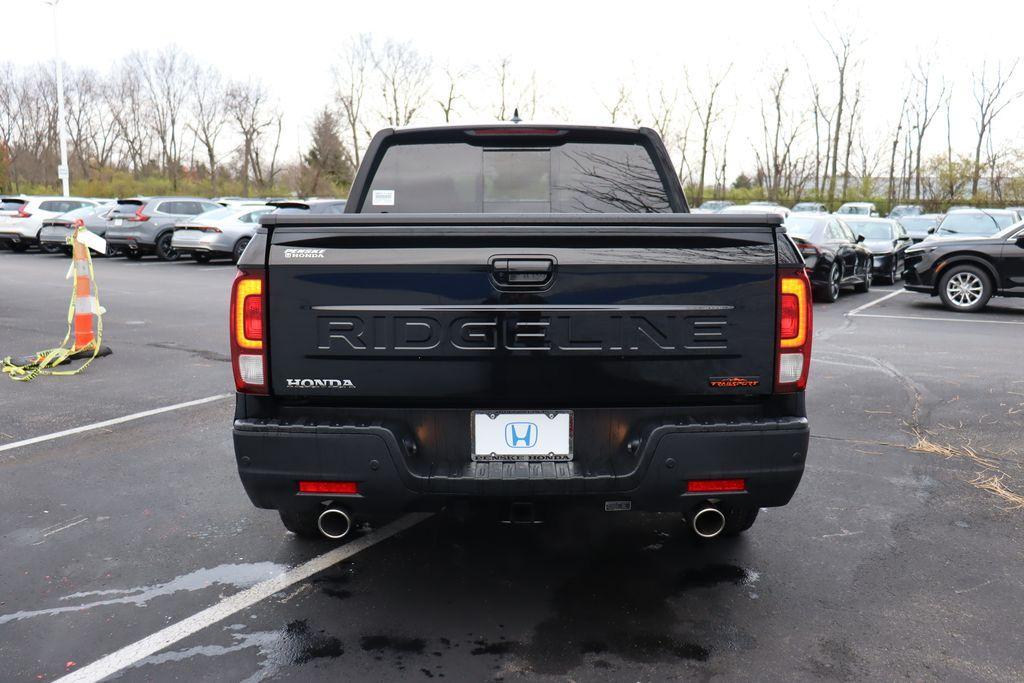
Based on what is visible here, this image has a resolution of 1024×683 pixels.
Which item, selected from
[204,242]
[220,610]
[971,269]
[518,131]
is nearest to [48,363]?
[220,610]

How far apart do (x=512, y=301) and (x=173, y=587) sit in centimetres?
196

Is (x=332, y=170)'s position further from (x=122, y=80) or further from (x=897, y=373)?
(x=897, y=373)

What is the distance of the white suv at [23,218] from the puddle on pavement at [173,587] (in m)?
26.6

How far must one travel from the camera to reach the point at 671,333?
309 centimetres

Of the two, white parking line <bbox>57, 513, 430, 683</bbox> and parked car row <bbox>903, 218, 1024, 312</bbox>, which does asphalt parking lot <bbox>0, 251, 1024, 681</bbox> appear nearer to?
white parking line <bbox>57, 513, 430, 683</bbox>

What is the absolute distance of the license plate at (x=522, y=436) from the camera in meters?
3.15

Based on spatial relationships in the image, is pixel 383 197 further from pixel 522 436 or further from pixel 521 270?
pixel 522 436

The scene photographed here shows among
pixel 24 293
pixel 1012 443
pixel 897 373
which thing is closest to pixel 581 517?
pixel 1012 443

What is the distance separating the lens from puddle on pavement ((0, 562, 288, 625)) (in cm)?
342

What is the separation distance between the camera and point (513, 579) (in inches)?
146

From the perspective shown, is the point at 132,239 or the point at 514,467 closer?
the point at 514,467

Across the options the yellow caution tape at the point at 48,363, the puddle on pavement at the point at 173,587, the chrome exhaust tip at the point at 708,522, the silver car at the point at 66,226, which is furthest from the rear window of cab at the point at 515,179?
the silver car at the point at 66,226

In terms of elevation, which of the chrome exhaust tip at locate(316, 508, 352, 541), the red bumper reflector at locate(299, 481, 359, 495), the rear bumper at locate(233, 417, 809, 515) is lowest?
the chrome exhaust tip at locate(316, 508, 352, 541)

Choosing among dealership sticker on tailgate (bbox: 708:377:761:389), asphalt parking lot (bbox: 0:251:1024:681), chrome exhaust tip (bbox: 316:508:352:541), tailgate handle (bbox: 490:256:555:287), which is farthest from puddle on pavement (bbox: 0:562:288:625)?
dealership sticker on tailgate (bbox: 708:377:761:389)
